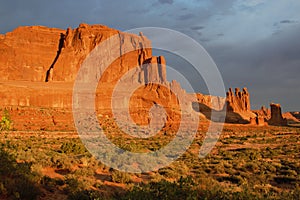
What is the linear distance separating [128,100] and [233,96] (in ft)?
214

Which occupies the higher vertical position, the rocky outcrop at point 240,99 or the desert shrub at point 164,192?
the rocky outcrop at point 240,99

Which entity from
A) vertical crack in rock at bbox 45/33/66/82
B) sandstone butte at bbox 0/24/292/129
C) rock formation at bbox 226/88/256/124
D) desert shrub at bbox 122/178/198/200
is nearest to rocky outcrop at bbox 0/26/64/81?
sandstone butte at bbox 0/24/292/129

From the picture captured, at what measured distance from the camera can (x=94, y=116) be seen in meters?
62.5

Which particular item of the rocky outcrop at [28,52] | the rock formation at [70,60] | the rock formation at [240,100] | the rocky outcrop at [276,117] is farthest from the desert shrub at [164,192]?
the rock formation at [240,100]

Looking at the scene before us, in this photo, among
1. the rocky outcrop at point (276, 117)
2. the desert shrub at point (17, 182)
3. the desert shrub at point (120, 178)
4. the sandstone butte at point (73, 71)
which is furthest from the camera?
the rocky outcrop at point (276, 117)

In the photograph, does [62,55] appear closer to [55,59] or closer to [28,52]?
[55,59]

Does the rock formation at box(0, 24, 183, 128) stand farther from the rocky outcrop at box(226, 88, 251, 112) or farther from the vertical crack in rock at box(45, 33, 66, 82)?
the rocky outcrop at box(226, 88, 251, 112)

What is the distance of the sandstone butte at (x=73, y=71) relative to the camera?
256 ft

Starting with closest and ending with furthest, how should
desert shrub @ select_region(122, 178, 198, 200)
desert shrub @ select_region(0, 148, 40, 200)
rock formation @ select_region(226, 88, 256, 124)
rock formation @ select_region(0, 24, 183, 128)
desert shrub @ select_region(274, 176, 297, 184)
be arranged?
desert shrub @ select_region(122, 178, 198, 200), desert shrub @ select_region(0, 148, 40, 200), desert shrub @ select_region(274, 176, 297, 184), rock formation @ select_region(0, 24, 183, 128), rock formation @ select_region(226, 88, 256, 124)

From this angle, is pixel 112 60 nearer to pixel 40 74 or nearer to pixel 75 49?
pixel 75 49

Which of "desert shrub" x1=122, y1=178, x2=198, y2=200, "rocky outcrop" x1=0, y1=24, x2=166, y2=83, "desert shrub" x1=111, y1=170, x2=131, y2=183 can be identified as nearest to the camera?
"desert shrub" x1=122, y1=178, x2=198, y2=200

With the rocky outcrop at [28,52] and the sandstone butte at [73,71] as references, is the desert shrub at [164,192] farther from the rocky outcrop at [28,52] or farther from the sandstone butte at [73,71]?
the rocky outcrop at [28,52]

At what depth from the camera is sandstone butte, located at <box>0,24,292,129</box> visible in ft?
256

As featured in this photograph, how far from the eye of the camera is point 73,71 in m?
107
